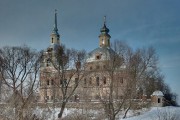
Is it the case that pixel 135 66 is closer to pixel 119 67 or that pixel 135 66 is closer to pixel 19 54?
pixel 119 67

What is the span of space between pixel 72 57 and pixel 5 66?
7290mm

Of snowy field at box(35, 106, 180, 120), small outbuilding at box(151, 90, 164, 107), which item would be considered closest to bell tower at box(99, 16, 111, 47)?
small outbuilding at box(151, 90, 164, 107)

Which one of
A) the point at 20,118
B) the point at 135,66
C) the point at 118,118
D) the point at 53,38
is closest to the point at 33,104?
the point at 20,118

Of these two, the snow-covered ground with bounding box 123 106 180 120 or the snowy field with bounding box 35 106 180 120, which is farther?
the snow-covered ground with bounding box 123 106 180 120

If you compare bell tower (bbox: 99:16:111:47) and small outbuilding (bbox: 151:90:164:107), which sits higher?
bell tower (bbox: 99:16:111:47)

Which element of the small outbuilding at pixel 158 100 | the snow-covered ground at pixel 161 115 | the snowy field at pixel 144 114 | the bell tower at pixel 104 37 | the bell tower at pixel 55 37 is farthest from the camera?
→ the bell tower at pixel 55 37

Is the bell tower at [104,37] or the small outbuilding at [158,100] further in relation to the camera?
the bell tower at [104,37]

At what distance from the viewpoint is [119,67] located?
34188mm

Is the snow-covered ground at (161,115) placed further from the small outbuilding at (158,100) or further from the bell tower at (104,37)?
the bell tower at (104,37)

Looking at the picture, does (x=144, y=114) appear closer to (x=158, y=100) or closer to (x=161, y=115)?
(x=158, y=100)

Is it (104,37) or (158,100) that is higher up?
(104,37)

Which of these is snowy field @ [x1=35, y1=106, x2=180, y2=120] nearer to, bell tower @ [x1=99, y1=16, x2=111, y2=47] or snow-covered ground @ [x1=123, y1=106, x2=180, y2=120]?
snow-covered ground @ [x1=123, y1=106, x2=180, y2=120]

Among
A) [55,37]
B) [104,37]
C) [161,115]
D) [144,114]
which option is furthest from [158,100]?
[55,37]

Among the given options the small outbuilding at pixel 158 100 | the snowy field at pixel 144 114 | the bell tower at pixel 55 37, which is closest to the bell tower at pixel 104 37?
the bell tower at pixel 55 37
